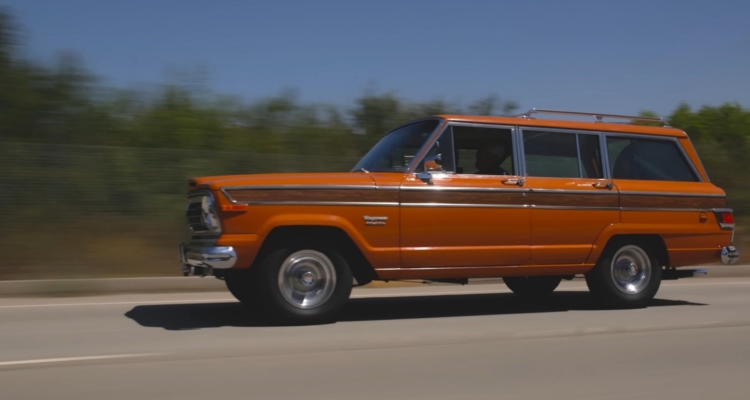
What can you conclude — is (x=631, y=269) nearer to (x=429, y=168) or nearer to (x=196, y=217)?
(x=429, y=168)

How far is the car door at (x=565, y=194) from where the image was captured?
8.62 m

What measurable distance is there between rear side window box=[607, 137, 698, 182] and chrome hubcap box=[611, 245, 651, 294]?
0.87 metres

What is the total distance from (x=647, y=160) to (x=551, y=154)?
1385 millimetres

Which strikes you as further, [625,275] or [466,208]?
[625,275]

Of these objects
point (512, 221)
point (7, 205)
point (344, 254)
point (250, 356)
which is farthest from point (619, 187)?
point (7, 205)

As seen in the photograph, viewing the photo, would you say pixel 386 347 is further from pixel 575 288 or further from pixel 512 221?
pixel 575 288

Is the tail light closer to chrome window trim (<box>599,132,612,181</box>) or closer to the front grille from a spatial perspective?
chrome window trim (<box>599,132,612,181</box>)

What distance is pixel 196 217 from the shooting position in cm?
783

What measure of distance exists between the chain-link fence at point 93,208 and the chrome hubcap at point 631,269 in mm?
6906

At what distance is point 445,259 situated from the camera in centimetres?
812

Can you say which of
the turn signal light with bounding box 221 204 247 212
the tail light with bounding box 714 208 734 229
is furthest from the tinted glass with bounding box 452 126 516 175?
the tail light with bounding box 714 208 734 229

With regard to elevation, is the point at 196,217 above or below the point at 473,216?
above

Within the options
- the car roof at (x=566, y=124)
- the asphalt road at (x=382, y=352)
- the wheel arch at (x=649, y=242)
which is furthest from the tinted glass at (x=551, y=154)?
the asphalt road at (x=382, y=352)

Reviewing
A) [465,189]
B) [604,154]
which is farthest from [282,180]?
[604,154]
